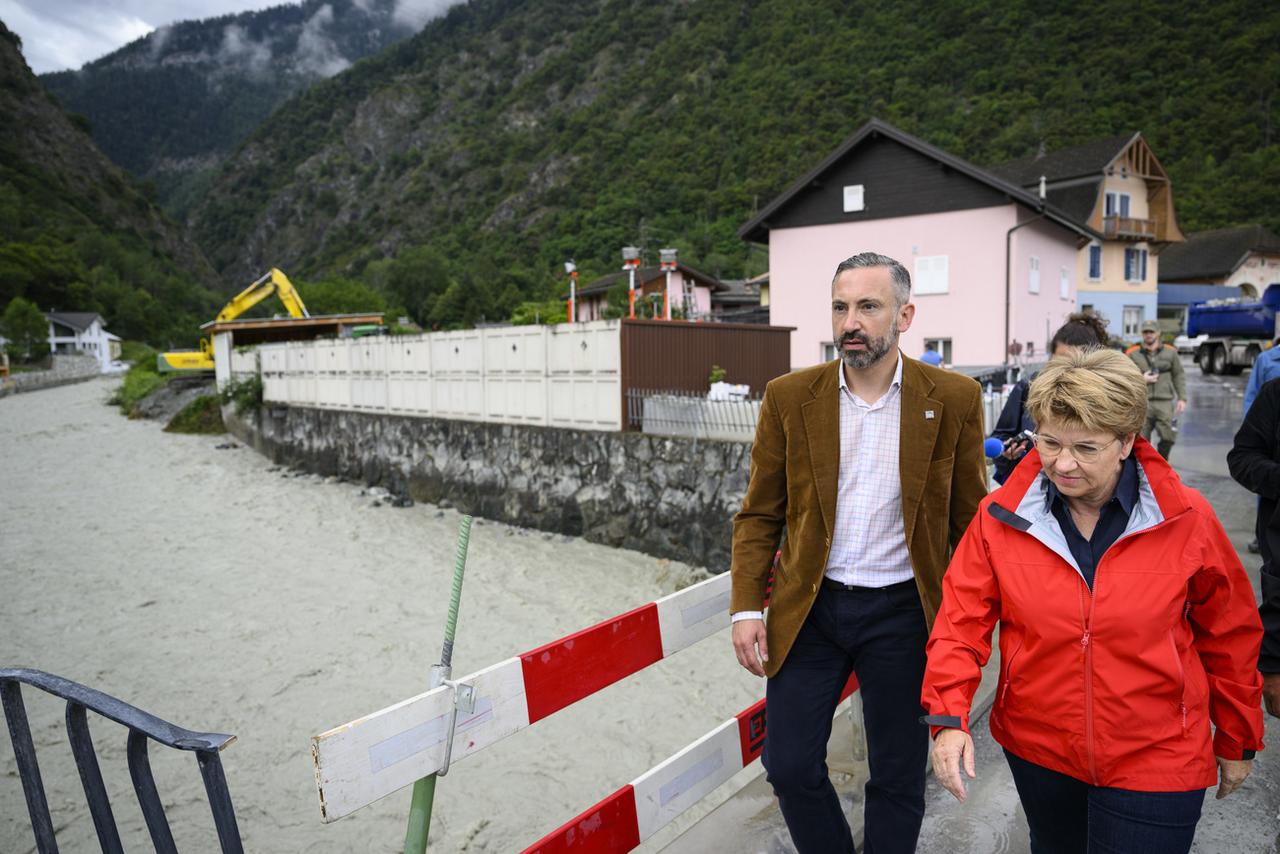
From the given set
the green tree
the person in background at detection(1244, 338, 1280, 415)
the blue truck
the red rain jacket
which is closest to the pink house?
the blue truck

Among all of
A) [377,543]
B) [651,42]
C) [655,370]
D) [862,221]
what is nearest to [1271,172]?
[862,221]

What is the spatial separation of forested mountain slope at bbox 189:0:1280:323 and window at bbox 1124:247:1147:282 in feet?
95.6

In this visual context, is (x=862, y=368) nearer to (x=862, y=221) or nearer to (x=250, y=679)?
(x=250, y=679)

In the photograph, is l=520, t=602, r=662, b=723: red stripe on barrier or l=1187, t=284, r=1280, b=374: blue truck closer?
l=520, t=602, r=662, b=723: red stripe on barrier

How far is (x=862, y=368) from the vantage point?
2.40 metres

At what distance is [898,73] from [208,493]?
8396 cm

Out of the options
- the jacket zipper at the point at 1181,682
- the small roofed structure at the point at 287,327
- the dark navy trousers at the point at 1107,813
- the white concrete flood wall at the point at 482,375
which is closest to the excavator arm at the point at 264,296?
the small roofed structure at the point at 287,327

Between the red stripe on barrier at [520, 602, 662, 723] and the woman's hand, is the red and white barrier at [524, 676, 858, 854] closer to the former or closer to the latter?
the red stripe on barrier at [520, 602, 662, 723]

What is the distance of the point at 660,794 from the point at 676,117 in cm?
11842

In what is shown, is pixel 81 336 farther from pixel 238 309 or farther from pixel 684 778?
pixel 684 778

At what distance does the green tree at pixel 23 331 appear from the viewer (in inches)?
2891

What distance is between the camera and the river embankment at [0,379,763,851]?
6.41 meters

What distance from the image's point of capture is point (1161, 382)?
8.45m

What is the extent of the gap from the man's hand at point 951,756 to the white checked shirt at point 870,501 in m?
0.56
